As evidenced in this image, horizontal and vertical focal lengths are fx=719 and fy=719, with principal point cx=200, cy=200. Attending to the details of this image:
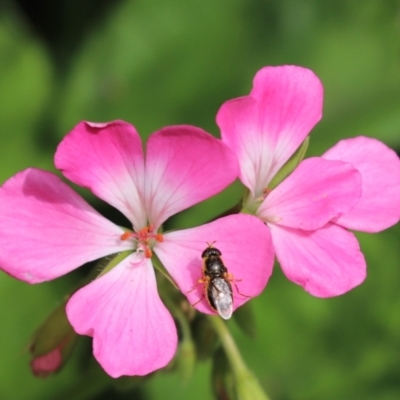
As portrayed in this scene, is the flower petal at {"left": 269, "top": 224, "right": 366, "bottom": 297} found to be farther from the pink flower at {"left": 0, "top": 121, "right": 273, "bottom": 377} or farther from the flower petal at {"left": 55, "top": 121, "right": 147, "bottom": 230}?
the flower petal at {"left": 55, "top": 121, "right": 147, "bottom": 230}

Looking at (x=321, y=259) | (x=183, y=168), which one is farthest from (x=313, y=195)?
(x=183, y=168)

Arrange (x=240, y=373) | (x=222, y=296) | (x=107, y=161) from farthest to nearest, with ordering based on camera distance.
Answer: (x=240, y=373), (x=107, y=161), (x=222, y=296)

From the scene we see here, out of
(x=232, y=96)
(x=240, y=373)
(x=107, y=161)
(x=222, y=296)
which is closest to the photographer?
(x=222, y=296)

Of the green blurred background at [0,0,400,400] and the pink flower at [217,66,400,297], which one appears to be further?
the green blurred background at [0,0,400,400]

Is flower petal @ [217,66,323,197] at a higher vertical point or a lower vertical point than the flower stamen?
higher

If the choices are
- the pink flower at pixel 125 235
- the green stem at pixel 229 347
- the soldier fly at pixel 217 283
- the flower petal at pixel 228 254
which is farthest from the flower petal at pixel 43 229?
the green stem at pixel 229 347

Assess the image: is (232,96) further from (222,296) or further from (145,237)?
(222,296)

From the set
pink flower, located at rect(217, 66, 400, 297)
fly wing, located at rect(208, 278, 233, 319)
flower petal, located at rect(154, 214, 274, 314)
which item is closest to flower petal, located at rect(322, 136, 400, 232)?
pink flower, located at rect(217, 66, 400, 297)

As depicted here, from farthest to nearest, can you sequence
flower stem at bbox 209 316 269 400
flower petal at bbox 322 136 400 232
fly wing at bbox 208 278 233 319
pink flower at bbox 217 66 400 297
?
flower stem at bbox 209 316 269 400 → flower petal at bbox 322 136 400 232 → pink flower at bbox 217 66 400 297 → fly wing at bbox 208 278 233 319
